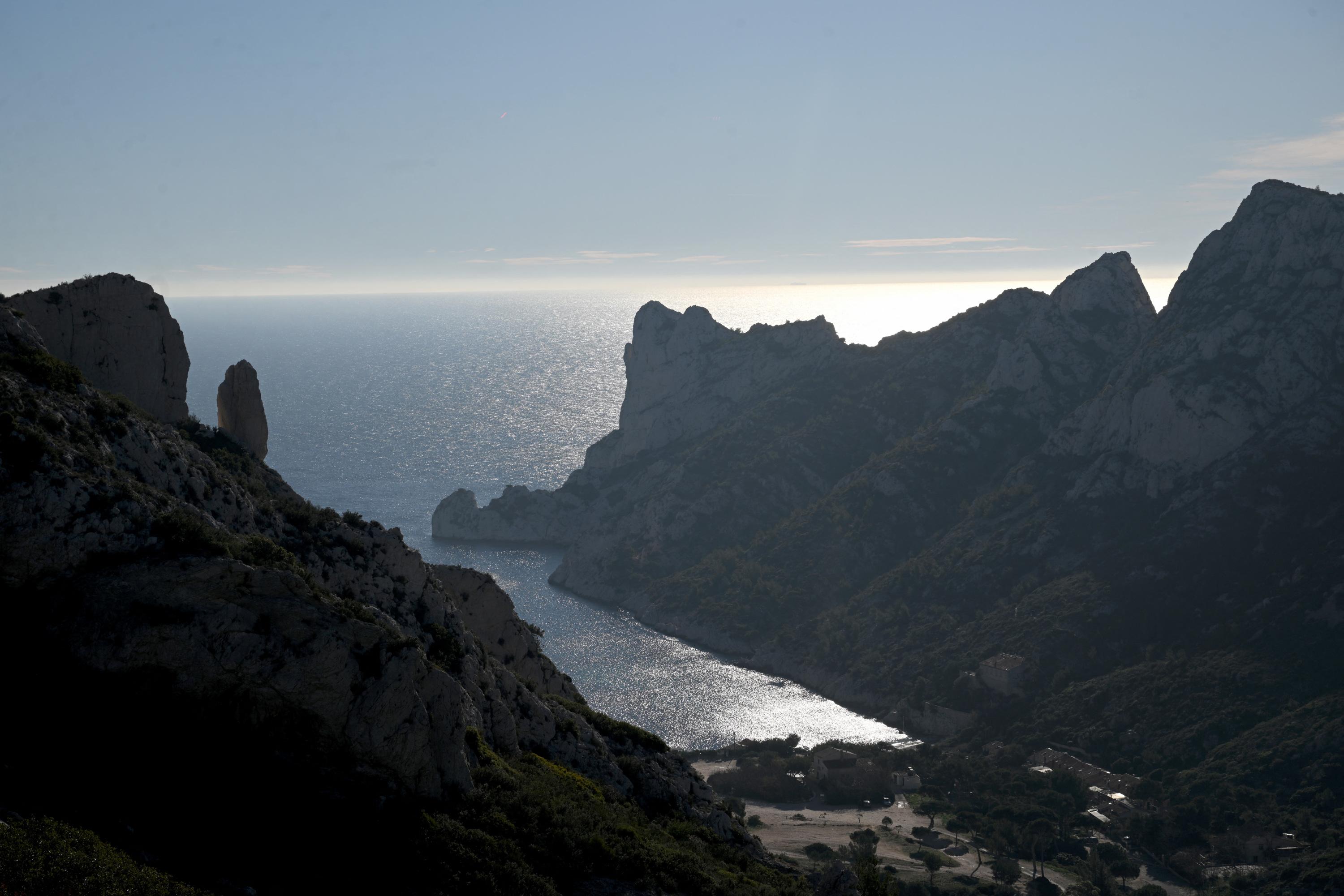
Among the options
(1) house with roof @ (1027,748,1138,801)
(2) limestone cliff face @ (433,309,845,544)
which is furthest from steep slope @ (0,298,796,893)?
(2) limestone cliff face @ (433,309,845,544)

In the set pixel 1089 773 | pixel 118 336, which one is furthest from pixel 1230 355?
pixel 118 336

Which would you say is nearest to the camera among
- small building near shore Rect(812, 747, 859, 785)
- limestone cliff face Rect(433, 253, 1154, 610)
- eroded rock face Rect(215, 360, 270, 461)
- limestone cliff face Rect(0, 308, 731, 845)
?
limestone cliff face Rect(0, 308, 731, 845)

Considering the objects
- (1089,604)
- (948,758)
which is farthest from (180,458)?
(1089,604)

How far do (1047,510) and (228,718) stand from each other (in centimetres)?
9153

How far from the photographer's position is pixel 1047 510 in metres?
100

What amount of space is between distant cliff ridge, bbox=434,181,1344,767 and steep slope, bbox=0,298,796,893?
6148 cm

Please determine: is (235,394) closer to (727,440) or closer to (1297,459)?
(1297,459)

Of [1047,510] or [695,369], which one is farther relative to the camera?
[695,369]

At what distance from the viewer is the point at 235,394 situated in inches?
1559

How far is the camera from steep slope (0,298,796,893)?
1931 cm

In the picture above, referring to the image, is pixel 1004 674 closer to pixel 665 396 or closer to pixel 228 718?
pixel 228 718

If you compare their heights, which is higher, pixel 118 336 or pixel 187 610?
pixel 118 336

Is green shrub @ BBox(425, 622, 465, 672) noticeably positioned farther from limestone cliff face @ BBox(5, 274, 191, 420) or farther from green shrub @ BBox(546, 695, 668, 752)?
limestone cliff face @ BBox(5, 274, 191, 420)

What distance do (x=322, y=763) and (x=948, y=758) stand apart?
61.7m
